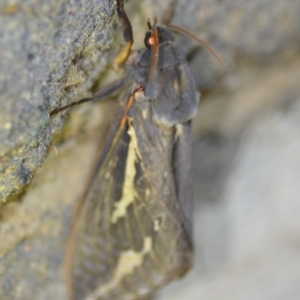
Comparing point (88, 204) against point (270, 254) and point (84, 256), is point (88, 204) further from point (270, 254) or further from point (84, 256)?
point (270, 254)

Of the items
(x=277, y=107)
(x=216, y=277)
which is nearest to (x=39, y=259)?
(x=216, y=277)

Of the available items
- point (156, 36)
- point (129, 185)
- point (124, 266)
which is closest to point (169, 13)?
point (156, 36)

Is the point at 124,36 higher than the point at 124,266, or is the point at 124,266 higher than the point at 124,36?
the point at 124,36

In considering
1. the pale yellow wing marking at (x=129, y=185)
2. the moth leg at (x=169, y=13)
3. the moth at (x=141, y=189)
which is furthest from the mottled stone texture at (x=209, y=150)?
the pale yellow wing marking at (x=129, y=185)

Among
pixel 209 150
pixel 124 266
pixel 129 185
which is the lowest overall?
pixel 124 266

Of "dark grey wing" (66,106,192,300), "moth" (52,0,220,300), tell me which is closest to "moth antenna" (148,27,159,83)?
"moth" (52,0,220,300)

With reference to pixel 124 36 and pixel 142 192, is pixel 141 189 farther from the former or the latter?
pixel 124 36
